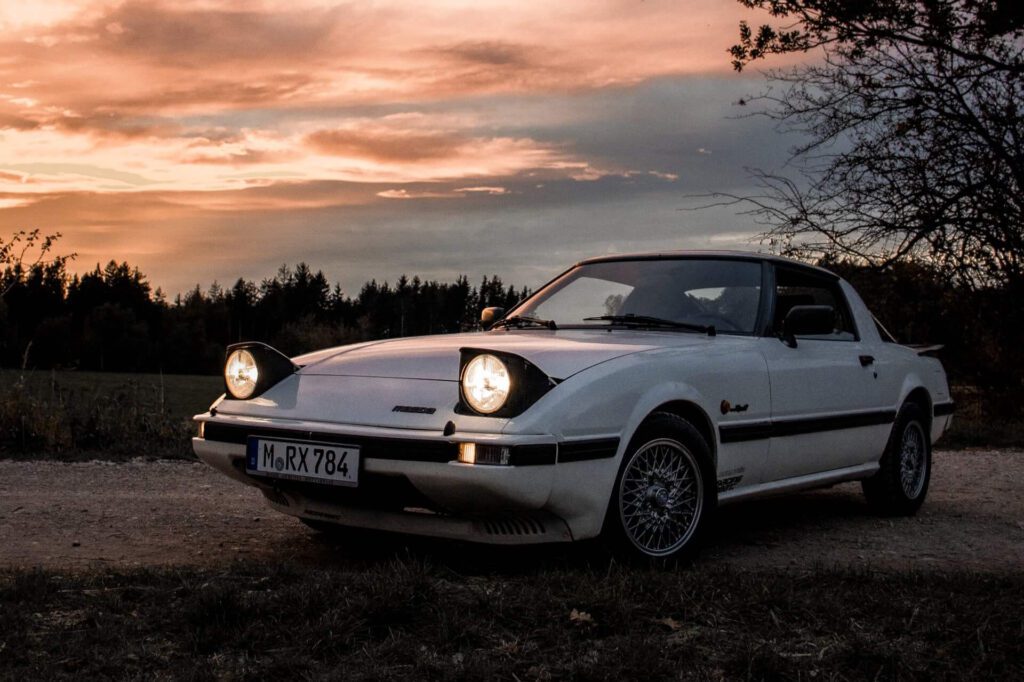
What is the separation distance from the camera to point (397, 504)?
4.46 metres

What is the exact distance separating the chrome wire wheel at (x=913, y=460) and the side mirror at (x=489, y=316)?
2722 mm

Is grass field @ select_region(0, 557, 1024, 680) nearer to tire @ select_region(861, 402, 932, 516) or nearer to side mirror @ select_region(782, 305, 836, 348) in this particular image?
side mirror @ select_region(782, 305, 836, 348)

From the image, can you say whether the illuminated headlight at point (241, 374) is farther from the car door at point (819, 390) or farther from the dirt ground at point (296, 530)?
the car door at point (819, 390)

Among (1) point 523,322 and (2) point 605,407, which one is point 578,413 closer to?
(2) point 605,407

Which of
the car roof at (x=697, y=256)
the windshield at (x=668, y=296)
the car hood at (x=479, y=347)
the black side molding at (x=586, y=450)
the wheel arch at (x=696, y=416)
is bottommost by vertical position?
the black side molding at (x=586, y=450)

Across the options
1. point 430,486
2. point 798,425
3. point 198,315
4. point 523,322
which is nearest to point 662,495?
point 430,486

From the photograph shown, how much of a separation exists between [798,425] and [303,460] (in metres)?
2.63

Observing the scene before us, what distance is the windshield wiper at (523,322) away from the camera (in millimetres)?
5742

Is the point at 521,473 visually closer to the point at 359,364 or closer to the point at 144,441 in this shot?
the point at 359,364

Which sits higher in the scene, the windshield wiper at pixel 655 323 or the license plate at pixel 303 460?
the windshield wiper at pixel 655 323

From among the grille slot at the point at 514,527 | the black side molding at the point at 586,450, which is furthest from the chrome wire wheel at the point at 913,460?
the grille slot at the point at 514,527

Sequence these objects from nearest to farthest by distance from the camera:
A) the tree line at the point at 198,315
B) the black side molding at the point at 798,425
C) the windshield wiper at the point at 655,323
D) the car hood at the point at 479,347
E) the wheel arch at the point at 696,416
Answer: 1. the car hood at the point at 479,347
2. the wheel arch at the point at 696,416
3. the black side molding at the point at 798,425
4. the windshield wiper at the point at 655,323
5. the tree line at the point at 198,315

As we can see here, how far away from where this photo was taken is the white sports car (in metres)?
4.21

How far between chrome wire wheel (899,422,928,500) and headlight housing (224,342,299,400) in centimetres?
400
